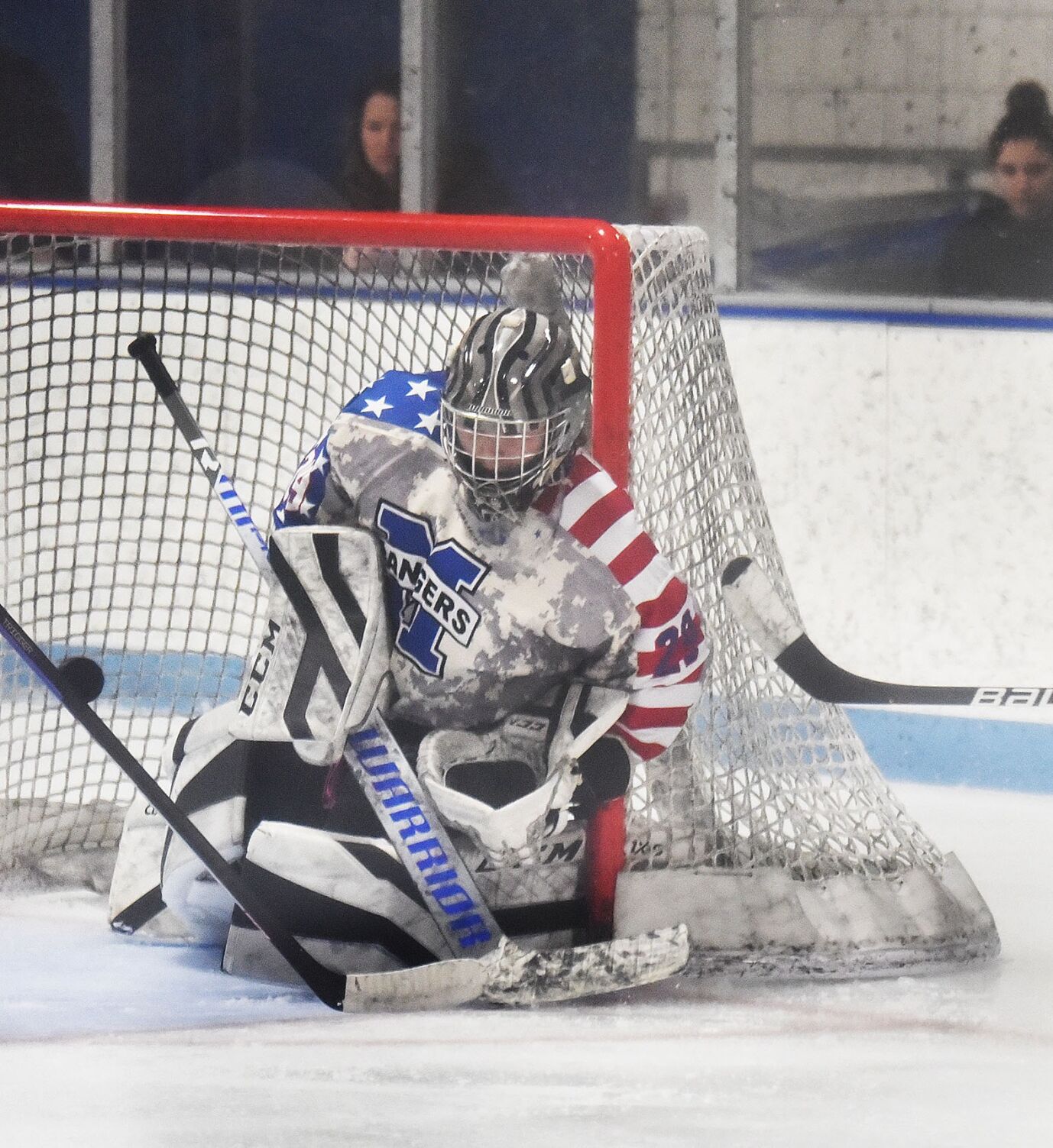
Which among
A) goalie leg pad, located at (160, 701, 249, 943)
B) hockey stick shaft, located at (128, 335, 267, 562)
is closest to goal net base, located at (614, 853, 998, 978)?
goalie leg pad, located at (160, 701, 249, 943)

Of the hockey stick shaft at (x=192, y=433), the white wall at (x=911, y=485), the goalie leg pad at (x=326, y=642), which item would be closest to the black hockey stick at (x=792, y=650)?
the goalie leg pad at (x=326, y=642)

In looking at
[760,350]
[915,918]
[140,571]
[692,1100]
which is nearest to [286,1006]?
[692,1100]

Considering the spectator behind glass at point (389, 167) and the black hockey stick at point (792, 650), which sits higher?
the spectator behind glass at point (389, 167)

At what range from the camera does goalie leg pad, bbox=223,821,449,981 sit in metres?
2.19

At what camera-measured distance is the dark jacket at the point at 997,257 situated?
12.6ft

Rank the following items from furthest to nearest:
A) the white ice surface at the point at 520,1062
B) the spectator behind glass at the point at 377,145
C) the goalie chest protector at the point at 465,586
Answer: the spectator behind glass at the point at 377,145 → the goalie chest protector at the point at 465,586 → the white ice surface at the point at 520,1062

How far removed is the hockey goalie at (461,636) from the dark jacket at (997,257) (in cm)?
188

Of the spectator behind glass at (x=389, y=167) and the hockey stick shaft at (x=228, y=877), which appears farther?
the spectator behind glass at (x=389, y=167)

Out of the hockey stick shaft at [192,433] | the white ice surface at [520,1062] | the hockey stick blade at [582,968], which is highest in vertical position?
the hockey stick shaft at [192,433]

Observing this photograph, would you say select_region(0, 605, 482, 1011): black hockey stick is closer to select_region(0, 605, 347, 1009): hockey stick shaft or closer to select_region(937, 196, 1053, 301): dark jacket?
select_region(0, 605, 347, 1009): hockey stick shaft

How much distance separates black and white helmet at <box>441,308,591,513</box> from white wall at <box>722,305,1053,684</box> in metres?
1.64

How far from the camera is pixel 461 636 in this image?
2.11 metres

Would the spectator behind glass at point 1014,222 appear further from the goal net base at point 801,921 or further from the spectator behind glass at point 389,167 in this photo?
the goal net base at point 801,921

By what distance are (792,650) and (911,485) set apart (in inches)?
51.0
